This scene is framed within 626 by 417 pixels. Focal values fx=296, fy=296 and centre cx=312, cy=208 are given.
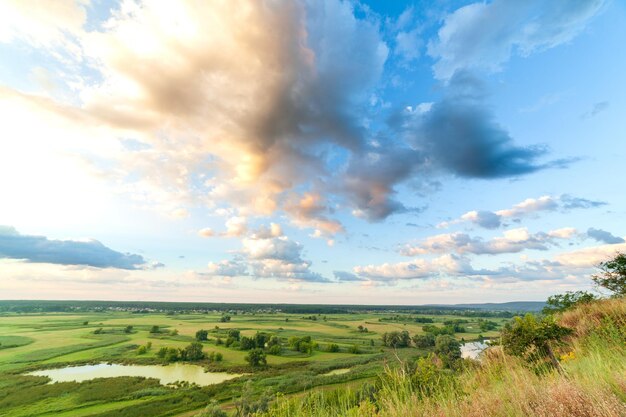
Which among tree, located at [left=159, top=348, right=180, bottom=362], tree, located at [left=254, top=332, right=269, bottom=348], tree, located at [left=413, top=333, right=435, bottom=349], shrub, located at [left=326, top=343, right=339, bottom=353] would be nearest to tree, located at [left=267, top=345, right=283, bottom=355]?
tree, located at [left=254, top=332, right=269, bottom=348]

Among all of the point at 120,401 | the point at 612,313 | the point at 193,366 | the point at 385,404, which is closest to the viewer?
the point at 385,404

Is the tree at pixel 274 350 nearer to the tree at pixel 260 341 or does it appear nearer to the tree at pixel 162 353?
the tree at pixel 260 341

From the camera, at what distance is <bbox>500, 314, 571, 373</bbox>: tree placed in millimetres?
11352

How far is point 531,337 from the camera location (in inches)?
446

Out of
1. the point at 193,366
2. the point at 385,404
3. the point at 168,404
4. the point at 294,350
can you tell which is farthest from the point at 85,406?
the point at 385,404

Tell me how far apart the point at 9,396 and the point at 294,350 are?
8410cm

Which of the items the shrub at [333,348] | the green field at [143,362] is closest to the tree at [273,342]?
the green field at [143,362]

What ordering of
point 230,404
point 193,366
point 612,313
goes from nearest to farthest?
point 612,313
point 230,404
point 193,366

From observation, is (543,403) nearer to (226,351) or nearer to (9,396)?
(9,396)

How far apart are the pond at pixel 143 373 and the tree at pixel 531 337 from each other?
281ft

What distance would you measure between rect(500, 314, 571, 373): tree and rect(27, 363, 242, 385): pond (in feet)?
281

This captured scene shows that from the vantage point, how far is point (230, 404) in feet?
206

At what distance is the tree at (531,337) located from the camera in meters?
11.4

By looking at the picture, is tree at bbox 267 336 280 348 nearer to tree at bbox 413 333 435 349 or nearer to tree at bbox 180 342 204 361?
tree at bbox 180 342 204 361
